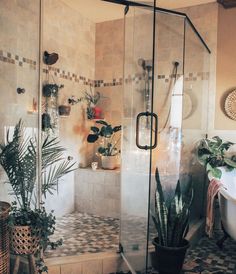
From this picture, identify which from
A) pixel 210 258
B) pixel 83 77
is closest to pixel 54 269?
pixel 210 258

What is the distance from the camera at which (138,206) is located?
222 cm

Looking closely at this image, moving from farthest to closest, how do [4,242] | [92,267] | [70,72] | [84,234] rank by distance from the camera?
[70,72] < [84,234] < [92,267] < [4,242]

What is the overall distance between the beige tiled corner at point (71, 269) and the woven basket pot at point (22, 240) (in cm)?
33

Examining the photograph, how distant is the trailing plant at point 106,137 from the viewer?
12.3 feet

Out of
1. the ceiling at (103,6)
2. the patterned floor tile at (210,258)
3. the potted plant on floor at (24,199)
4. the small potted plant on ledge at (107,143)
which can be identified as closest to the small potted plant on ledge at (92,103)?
the small potted plant on ledge at (107,143)

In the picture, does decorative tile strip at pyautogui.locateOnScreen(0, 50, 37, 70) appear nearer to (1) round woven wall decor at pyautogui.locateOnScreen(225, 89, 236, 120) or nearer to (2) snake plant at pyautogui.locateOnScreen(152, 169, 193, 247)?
(2) snake plant at pyautogui.locateOnScreen(152, 169, 193, 247)

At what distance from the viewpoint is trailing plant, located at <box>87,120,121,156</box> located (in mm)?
3756

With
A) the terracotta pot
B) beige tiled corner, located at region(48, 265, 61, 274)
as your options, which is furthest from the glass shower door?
the terracotta pot

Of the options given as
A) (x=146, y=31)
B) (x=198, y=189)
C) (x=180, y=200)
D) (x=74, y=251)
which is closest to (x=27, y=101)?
(x=146, y=31)

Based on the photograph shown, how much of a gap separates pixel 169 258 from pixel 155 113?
47.3 inches

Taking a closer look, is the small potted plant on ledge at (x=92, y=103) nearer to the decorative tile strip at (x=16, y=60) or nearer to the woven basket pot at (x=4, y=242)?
the decorative tile strip at (x=16, y=60)

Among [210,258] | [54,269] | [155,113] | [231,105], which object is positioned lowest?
[210,258]

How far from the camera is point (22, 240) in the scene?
1946 mm

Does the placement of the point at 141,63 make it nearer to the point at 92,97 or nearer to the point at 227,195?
the point at 227,195
